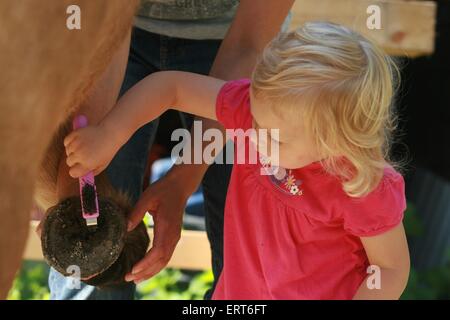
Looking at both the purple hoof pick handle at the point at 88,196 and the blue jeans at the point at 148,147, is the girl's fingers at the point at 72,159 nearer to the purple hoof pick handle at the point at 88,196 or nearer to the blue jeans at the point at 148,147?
the purple hoof pick handle at the point at 88,196

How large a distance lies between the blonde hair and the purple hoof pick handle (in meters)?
0.27

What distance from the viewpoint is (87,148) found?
1200 mm

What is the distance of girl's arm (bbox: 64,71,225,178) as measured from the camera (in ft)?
3.94

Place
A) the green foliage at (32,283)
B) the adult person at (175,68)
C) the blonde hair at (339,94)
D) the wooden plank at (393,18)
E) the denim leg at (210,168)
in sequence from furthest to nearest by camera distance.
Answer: the green foliage at (32,283) < the wooden plank at (393,18) < the denim leg at (210,168) < the adult person at (175,68) < the blonde hair at (339,94)

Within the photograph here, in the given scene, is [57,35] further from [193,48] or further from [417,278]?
[417,278]

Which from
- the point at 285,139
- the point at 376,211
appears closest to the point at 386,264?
the point at 376,211

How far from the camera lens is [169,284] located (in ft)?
9.59

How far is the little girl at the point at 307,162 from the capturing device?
1183 mm

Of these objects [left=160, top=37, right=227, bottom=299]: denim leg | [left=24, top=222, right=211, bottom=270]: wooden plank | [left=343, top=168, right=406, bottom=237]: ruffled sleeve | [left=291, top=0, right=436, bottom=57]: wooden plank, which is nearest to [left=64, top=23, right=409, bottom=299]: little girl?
[left=343, top=168, right=406, bottom=237]: ruffled sleeve

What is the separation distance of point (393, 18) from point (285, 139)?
133 cm

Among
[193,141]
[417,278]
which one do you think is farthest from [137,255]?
[417,278]

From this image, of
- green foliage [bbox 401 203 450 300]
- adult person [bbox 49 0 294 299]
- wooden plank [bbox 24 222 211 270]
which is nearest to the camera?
adult person [bbox 49 0 294 299]

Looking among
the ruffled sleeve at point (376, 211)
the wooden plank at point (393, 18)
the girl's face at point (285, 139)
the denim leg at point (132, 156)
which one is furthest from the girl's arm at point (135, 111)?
the wooden plank at point (393, 18)

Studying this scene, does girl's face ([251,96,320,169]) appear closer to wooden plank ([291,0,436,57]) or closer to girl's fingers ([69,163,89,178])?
girl's fingers ([69,163,89,178])
